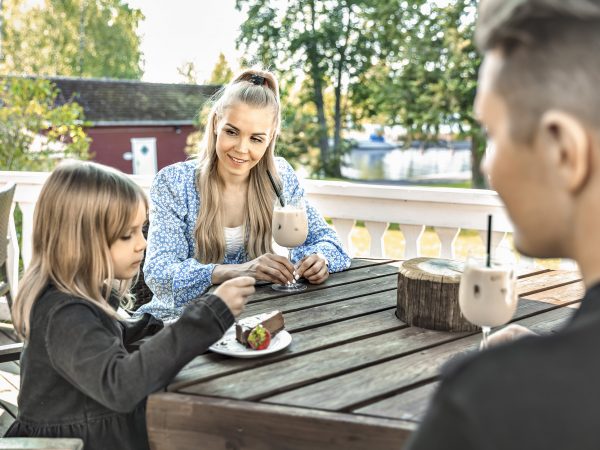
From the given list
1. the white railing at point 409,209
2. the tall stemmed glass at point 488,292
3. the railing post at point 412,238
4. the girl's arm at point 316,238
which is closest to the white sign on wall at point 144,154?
the white railing at point 409,209

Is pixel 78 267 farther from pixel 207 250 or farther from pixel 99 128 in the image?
pixel 99 128

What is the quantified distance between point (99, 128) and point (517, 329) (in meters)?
24.4

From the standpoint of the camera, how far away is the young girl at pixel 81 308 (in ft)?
4.70

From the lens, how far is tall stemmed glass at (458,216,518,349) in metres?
1.41

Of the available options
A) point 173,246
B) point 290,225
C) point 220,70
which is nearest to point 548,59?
point 290,225

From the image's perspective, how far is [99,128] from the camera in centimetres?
2444

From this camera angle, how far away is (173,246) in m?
2.42

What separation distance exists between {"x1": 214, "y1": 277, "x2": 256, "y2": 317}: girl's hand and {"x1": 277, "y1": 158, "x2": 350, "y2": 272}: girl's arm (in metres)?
0.79

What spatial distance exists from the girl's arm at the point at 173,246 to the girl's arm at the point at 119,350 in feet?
2.50

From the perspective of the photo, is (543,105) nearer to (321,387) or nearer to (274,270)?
(321,387)

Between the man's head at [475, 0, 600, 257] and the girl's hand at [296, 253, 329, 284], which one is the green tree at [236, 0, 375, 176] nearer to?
the girl's hand at [296, 253, 329, 284]

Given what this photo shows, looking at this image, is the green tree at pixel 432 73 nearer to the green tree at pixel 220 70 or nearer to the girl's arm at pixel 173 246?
the green tree at pixel 220 70

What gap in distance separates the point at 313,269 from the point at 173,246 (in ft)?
1.79

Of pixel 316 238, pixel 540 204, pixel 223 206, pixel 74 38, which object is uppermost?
pixel 74 38
